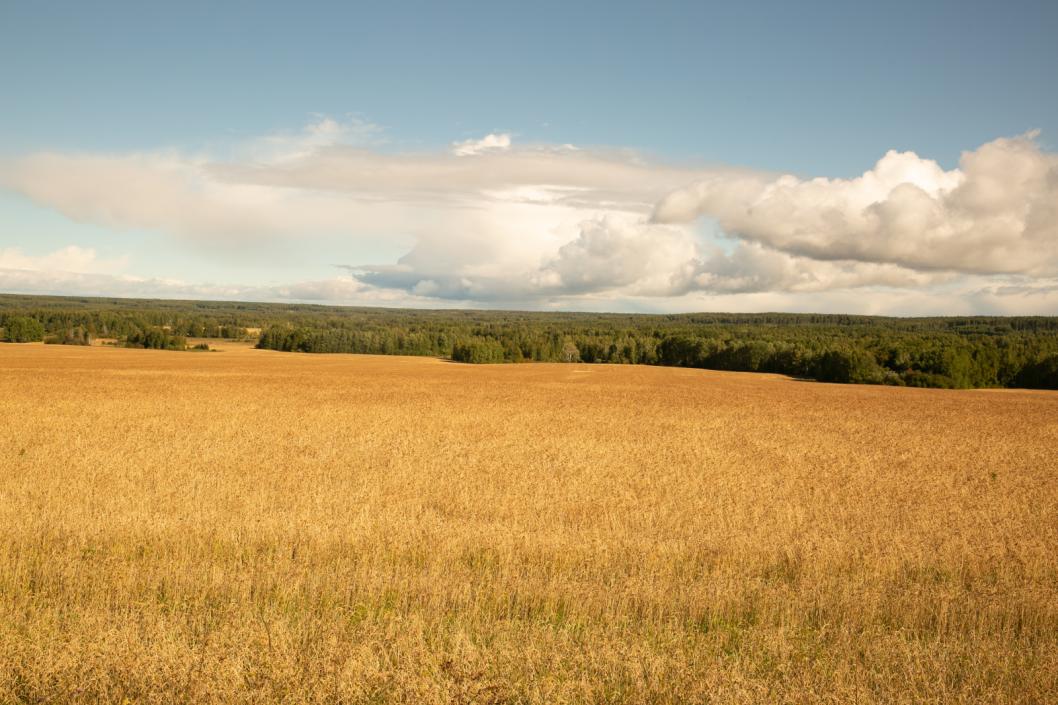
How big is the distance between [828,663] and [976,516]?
10.4m

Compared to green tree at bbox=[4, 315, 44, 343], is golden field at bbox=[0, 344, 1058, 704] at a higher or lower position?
lower

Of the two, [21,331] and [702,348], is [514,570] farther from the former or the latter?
[21,331]

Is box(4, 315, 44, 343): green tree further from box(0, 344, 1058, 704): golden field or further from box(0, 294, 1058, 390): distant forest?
box(0, 344, 1058, 704): golden field

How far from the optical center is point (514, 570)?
33.9 feet

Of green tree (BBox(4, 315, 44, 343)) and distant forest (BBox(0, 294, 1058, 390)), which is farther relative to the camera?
green tree (BBox(4, 315, 44, 343))

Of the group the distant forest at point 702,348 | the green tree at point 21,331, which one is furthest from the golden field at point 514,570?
the green tree at point 21,331

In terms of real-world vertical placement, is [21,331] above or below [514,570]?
above

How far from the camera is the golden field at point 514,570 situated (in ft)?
22.2

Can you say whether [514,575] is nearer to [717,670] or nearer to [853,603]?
[717,670]

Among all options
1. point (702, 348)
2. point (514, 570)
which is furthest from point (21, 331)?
point (514, 570)

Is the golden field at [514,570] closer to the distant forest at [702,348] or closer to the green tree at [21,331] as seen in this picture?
the distant forest at [702,348]

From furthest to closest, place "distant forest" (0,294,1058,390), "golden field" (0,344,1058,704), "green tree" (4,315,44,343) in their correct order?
"green tree" (4,315,44,343)
"distant forest" (0,294,1058,390)
"golden field" (0,344,1058,704)

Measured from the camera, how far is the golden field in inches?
267

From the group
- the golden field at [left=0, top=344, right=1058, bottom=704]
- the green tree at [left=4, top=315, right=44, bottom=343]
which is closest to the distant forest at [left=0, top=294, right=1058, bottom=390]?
the green tree at [left=4, top=315, right=44, bottom=343]
